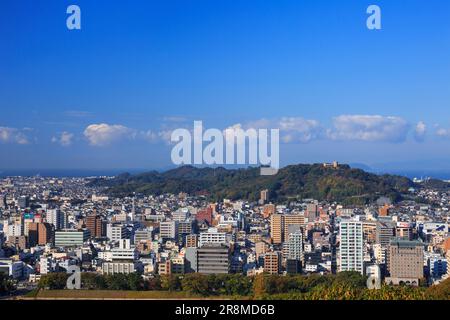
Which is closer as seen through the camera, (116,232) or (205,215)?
(116,232)

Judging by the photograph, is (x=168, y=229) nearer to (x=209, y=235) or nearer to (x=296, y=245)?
(x=209, y=235)

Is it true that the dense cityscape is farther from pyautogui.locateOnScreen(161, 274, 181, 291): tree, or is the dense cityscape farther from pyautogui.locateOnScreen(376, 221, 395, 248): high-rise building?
pyautogui.locateOnScreen(161, 274, 181, 291): tree

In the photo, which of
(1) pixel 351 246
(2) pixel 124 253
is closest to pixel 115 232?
(2) pixel 124 253

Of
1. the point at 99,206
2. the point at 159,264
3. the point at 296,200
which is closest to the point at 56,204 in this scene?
the point at 99,206

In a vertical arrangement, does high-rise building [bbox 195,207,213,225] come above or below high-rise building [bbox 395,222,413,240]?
above

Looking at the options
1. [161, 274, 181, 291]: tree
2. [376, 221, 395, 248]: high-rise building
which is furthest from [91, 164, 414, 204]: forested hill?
[161, 274, 181, 291]: tree

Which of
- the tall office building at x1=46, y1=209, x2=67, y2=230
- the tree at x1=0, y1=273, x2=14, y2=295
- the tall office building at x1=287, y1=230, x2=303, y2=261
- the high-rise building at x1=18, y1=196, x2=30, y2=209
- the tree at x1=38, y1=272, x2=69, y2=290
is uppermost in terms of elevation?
the high-rise building at x1=18, y1=196, x2=30, y2=209
